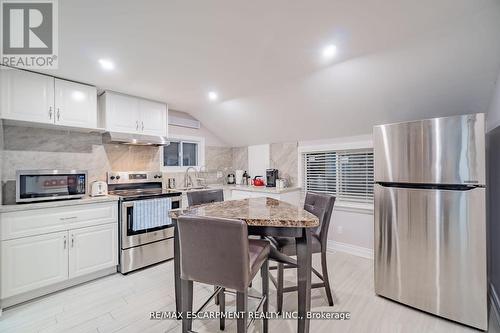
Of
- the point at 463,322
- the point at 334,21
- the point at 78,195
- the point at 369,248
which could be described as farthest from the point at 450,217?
the point at 78,195

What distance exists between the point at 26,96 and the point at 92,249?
1.84 metres

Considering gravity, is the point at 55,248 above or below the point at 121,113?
below

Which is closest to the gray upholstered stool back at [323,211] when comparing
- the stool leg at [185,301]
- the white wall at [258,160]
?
the stool leg at [185,301]

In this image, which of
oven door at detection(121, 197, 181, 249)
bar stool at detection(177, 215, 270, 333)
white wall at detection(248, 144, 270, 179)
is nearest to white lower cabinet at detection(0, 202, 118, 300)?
oven door at detection(121, 197, 181, 249)

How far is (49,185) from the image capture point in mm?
2506

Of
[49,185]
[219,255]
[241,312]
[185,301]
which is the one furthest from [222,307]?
[49,185]

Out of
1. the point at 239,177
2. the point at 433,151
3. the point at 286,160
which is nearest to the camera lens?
the point at 433,151

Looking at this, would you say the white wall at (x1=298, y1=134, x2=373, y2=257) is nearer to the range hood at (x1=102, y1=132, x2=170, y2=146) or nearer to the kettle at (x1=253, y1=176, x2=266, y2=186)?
the kettle at (x1=253, y1=176, x2=266, y2=186)

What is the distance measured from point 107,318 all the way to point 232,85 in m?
Result: 2.88

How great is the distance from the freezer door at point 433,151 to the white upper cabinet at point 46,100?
3458 millimetres

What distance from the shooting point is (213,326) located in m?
1.89

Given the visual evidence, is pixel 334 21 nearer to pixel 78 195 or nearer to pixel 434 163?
pixel 434 163

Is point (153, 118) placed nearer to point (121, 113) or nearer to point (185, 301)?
point (121, 113)

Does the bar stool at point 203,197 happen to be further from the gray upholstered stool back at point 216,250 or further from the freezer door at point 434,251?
the freezer door at point 434,251
